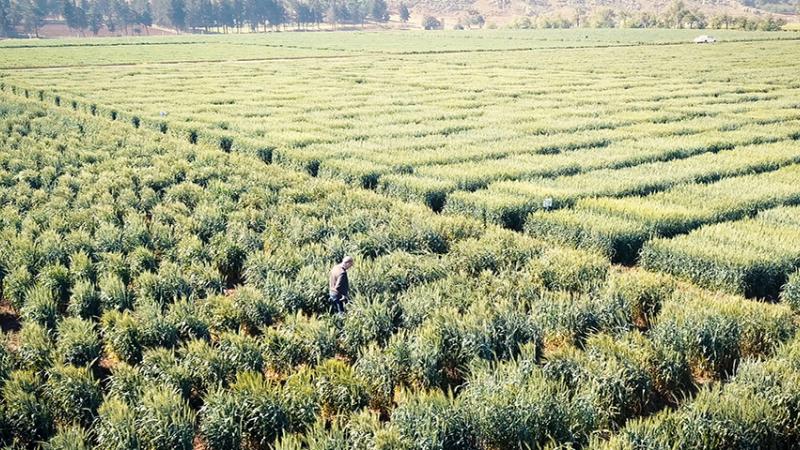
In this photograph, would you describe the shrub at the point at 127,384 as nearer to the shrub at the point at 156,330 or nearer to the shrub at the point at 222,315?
the shrub at the point at 156,330

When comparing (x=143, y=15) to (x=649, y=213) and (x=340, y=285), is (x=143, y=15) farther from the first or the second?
(x=340, y=285)

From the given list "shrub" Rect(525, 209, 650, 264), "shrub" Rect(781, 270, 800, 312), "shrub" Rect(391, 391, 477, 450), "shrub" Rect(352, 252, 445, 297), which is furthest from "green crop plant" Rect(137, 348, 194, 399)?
"shrub" Rect(781, 270, 800, 312)

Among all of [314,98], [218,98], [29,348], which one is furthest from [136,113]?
[29,348]

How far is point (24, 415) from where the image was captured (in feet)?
26.0

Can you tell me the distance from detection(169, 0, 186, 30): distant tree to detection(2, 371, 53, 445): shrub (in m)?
176

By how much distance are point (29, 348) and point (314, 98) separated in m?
33.0

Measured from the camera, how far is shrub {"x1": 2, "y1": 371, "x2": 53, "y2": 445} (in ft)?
25.9

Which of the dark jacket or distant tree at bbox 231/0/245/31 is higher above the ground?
distant tree at bbox 231/0/245/31

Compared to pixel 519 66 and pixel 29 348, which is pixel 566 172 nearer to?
pixel 29 348

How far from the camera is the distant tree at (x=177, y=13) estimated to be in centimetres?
16875

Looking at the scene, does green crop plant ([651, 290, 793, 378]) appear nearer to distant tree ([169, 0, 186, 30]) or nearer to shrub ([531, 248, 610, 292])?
shrub ([531, 248, 610, 292])

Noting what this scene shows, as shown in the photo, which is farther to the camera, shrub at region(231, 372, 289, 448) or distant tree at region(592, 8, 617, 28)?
distant tree at region(592, 8, 617, 28)

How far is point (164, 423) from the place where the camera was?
7359 millimetres

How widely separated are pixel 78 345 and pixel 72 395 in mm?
1462
